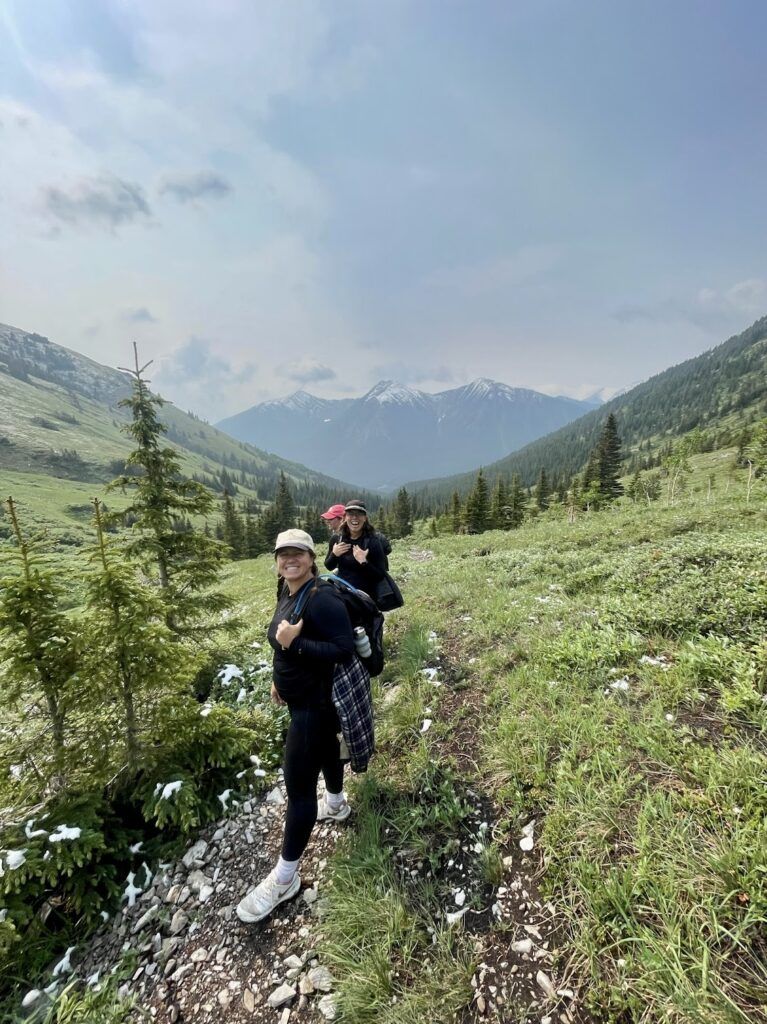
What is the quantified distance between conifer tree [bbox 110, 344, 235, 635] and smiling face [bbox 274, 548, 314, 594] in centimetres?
597

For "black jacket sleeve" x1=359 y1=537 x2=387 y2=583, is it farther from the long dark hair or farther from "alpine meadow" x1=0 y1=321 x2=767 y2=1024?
"alpine meadow" x1=0 y1=321 x2=767 y2=1024

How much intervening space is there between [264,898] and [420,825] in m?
1.64

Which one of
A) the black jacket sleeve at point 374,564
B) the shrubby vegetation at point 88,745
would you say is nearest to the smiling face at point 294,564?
the shrubby vegetation at point 88,745

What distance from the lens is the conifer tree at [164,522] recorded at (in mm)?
8750

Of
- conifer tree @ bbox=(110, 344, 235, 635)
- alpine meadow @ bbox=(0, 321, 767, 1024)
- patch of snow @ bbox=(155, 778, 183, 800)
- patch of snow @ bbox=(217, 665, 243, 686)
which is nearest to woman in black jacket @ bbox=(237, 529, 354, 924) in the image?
alpine meadow @ bbox=(0, 321, 767, 1024)

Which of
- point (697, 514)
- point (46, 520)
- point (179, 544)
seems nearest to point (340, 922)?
point (179, 544)

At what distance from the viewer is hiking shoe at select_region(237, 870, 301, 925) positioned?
12.1 feet

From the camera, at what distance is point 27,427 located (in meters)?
179

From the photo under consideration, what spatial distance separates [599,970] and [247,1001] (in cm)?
274

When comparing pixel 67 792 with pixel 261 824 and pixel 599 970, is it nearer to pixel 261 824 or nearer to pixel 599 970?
pixel 261 824

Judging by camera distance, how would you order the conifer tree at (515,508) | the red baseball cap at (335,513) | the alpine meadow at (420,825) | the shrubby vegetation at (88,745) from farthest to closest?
1. the conifer tree at (515,508)
2. the red baseball cap at (335,513)
3. the shrubby vegetation at (88,745)
4. the alpine meadow at (420,825)

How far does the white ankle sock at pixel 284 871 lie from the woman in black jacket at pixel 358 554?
3.46 meters

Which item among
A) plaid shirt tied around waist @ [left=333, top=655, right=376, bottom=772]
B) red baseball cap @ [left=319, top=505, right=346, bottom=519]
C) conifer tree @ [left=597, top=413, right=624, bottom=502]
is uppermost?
conifer tree @ [left=597, top=413, right=624, bottom=502]

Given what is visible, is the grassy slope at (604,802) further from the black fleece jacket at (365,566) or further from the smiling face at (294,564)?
the smiling face at (294,564)
